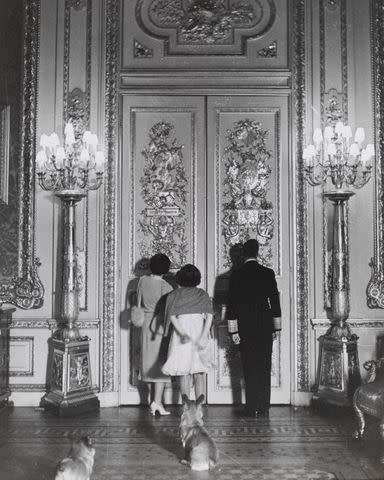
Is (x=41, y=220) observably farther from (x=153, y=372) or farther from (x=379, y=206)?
(x=379, y=206)

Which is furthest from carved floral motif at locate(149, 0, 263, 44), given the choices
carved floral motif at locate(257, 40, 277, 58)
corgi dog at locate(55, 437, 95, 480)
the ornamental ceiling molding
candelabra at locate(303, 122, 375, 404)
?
corgi dog at locate(55, 437, 95, 480)

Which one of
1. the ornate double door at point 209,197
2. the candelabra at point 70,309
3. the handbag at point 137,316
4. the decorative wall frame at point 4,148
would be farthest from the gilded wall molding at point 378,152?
the decorative wall frame at point 4,148

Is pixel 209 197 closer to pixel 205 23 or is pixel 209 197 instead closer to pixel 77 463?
pixel 205 23

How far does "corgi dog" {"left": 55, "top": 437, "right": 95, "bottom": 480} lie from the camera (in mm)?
2992

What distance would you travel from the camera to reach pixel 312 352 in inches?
212

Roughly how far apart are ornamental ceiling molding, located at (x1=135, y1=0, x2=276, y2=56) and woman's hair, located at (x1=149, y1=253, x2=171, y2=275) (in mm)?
2001

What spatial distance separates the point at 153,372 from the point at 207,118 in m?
2.40

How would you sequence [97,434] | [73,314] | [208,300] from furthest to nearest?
[73,314], [208,300], [97,434]

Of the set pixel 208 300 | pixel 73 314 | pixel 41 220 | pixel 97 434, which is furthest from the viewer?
pixel 41 220

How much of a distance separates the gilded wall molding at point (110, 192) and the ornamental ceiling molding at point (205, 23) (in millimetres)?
290

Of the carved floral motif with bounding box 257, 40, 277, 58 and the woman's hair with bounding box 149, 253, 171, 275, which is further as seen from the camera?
the carved floral motif with bounding box 257, 40, 277, 58

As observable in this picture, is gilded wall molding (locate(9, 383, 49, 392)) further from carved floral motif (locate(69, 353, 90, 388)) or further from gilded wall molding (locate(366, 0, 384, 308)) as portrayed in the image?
gilded wall molding (locate(366, 0, 384, 308))

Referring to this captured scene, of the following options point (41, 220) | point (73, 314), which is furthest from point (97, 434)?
point (41, 220)

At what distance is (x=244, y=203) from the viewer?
18.0ft
